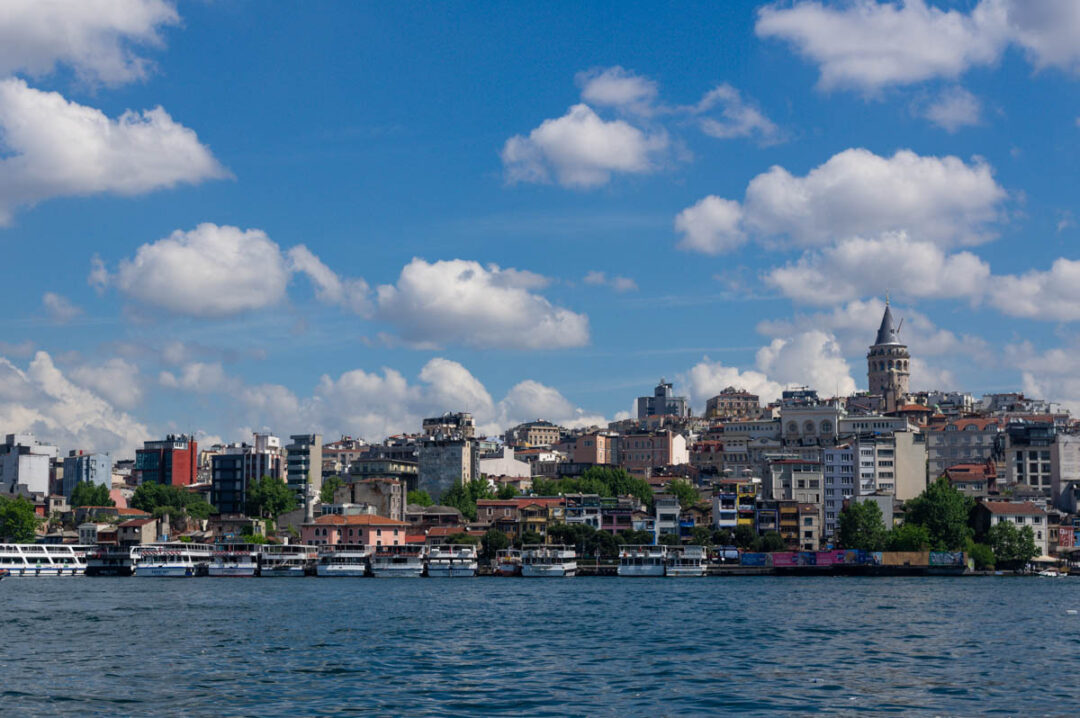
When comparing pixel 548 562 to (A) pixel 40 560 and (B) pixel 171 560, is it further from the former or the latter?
(A) pixel 40 560

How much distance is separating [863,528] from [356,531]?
38.5m

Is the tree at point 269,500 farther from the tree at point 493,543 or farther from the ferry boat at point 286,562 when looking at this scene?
the tree at point 493,543

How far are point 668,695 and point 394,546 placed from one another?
2853 inches

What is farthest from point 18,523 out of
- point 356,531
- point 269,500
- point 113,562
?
point 356,531

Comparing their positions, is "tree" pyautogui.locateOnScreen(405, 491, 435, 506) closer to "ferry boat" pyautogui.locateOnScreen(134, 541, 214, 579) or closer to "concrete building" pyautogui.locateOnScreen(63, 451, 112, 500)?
"ferry boat" pyautogui.locateOnScreen(134, 541, 214, 579)

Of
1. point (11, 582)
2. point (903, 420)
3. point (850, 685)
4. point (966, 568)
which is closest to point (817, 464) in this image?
A: point (966, 568)

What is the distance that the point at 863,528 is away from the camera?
99.2 meters

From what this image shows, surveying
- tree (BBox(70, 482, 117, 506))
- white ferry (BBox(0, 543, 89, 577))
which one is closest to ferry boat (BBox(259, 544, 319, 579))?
white ferry (BBox(0, 543, 89, 577))

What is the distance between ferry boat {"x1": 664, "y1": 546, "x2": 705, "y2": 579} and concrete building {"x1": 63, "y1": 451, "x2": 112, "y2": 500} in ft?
294

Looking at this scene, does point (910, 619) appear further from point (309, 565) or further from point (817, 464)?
point (817, 464)

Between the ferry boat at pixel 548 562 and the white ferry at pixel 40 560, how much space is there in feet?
112

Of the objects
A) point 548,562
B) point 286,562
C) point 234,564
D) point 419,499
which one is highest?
point 419,499

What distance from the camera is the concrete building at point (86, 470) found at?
164 m

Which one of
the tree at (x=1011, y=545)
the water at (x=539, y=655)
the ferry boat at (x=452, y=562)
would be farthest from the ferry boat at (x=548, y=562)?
the tree at (x=1011, y=545)
